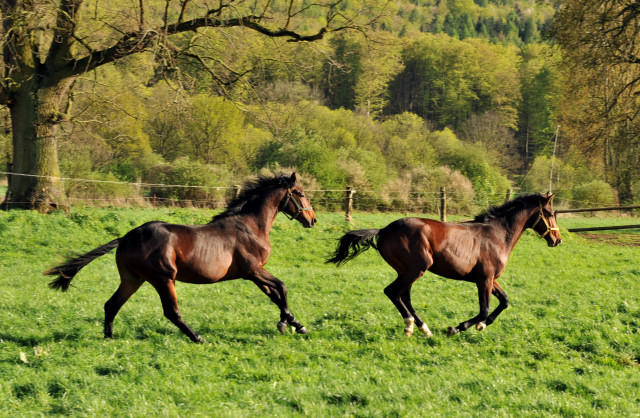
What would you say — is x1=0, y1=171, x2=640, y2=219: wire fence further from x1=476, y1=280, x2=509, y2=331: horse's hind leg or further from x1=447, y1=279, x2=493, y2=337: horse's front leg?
x1=447, y1=279, x2=493, y2=337: horse's front leg

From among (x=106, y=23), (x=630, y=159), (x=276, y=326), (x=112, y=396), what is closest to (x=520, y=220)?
(x=276, y=326)

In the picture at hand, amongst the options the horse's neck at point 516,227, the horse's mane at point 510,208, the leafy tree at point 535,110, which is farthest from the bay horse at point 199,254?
the leafy tree at point 535,110

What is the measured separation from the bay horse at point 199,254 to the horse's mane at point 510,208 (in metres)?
3.03

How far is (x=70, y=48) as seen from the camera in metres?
18.1

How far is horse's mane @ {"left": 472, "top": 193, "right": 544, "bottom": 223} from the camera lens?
9242 mm

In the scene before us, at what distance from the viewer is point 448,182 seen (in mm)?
38562

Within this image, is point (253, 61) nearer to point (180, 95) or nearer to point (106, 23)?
point (180, 95)

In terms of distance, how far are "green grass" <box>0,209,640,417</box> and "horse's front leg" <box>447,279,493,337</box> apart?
12cm

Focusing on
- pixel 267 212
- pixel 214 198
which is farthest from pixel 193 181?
pixel 267 212

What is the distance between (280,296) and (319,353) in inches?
49.1

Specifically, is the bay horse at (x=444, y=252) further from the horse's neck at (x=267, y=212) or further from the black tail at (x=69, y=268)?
the black tail at (x=69, y=268)

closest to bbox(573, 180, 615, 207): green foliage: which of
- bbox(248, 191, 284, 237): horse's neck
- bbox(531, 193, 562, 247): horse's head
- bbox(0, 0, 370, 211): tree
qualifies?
bbox(0, 0, 370, 211): tree

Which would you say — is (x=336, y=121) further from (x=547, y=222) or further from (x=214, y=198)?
(x=547, y=222)

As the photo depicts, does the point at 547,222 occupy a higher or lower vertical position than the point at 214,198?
higher
